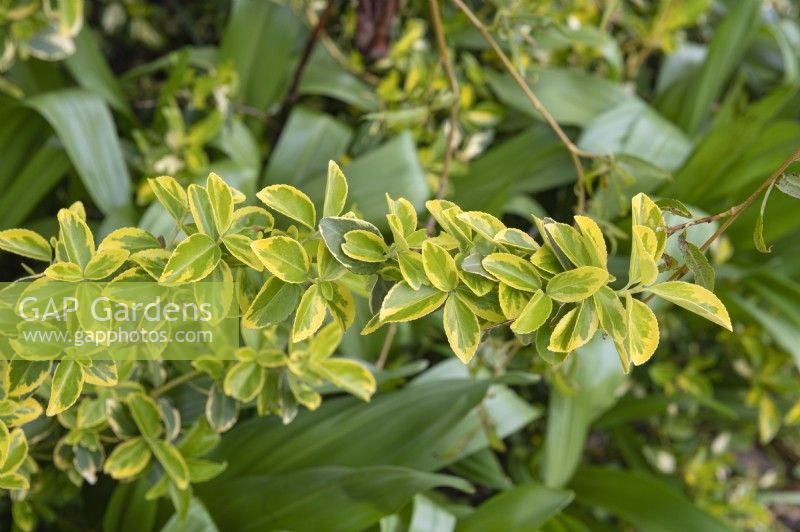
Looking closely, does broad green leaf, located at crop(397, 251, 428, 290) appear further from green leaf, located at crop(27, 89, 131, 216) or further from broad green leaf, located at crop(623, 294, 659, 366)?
green leaf, located at crop(27, 89, 131, 216)

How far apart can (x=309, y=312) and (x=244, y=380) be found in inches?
7.8

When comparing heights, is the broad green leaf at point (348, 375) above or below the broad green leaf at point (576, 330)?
below

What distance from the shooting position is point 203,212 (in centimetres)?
47

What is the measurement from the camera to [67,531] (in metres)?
0.86

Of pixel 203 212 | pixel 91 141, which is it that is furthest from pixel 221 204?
pixel 91 141

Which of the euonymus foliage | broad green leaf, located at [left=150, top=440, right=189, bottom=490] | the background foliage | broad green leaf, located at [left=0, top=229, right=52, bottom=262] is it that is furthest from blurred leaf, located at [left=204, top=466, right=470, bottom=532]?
broad green leaf, located at [left=0, top=229, right=52, bottom=262]

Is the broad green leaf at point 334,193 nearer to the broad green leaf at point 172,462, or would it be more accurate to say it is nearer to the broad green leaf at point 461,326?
the broad green leaf at point 461,326

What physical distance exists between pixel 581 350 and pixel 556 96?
41 cm

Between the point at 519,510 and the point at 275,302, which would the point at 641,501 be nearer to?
the point at 519,510

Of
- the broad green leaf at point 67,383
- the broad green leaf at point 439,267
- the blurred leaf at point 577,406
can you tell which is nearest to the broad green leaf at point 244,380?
the broad green leaf at point 67,383

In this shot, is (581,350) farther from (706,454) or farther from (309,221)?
(309,221)

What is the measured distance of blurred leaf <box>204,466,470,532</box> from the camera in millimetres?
691

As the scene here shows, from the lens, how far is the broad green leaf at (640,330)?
1.44ft

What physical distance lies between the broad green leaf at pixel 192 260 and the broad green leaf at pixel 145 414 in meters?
0.24
